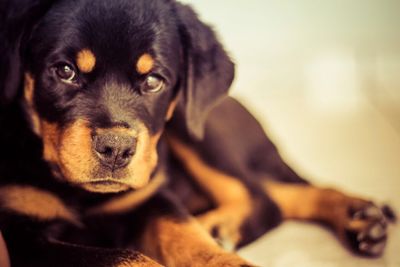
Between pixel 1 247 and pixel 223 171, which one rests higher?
pixel 1 247

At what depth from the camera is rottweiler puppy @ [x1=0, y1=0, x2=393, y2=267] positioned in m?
1.66

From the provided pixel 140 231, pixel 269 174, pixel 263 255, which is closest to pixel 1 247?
pixel 140 231

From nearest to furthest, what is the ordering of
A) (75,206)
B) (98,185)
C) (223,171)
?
Result: 1. (98,185)
2. (75,206)
3. (223,171)

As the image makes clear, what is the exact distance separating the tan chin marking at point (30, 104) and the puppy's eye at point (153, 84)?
338 millimetres

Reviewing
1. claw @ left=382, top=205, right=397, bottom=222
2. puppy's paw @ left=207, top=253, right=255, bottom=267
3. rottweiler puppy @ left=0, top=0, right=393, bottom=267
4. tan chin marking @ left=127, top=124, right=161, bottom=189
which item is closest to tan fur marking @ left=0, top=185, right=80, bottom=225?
rottweiler puppy @ left=0, top=0, right=393, bottom=267

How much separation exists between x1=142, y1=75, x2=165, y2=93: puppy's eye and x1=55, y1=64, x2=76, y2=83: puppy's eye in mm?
228

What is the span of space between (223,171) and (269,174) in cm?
29

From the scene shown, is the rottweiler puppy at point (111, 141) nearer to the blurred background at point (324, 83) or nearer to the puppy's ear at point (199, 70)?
the puppy's ear at point (199, 70)

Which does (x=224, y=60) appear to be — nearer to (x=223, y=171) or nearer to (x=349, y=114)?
(x=223, y=171)

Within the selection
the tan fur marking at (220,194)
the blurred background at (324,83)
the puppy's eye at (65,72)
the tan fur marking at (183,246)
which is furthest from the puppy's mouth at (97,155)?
the blurred background at (324,83)

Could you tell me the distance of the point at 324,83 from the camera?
3275 mm

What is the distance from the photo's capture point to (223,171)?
7.39ft

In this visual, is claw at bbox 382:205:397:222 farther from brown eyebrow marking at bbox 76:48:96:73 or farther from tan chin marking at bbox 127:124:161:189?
brown eyebrow marking at bbox 76:48:96:73

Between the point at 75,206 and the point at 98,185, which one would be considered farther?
the point at 75,206
